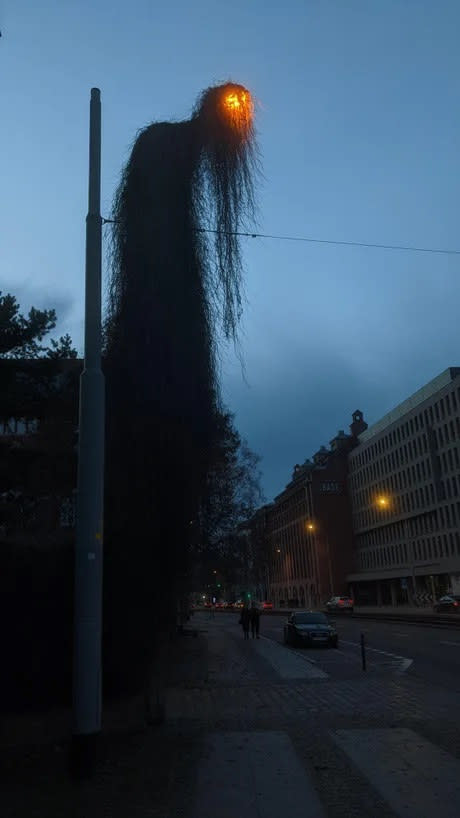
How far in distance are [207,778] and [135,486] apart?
14.6ft

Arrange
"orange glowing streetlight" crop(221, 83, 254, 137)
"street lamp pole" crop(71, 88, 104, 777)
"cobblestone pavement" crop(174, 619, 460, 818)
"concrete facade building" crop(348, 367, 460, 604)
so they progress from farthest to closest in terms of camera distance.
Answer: "concrete facade building" crop(348, 367, 460, 604)
"orange glowing streetlight" crop(221, 83, 254, 137)
"street lamp pole" crop(71, 88, 104, 777)
"cobblestone pavement" crop(174, 619, 460, 818)

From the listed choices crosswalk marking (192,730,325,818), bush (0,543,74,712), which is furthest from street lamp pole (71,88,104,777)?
bush (0,543,74,712)

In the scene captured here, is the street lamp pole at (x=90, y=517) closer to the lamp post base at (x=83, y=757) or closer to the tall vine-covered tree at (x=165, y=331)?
the lamp post base at (x=83, y=757)

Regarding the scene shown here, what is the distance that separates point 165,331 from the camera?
10.4 metres

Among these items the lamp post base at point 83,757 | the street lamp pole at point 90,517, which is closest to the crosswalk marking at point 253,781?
the lamp post base at point 83,757

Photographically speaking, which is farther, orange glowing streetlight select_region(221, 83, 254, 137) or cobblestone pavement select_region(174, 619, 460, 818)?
orange glowing streetlight select_region(221, 83, 254, 137)

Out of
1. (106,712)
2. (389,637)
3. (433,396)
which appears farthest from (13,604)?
(433,396)

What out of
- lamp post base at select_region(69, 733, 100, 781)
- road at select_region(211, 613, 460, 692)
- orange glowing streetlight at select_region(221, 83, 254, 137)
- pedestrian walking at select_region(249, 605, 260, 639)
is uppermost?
orange glowing streetlight at select_region(221, 83, 254, 137)

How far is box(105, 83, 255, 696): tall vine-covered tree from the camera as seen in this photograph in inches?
402

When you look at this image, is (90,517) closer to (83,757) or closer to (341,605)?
(83,757)

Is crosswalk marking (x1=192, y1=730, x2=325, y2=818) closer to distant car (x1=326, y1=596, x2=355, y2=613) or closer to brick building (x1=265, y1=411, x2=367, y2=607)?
distant car (x1=326, y1=596, x2=355, y2=613)

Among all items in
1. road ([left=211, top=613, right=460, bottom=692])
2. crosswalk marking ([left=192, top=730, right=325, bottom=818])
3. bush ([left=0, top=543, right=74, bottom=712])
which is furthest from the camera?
road ([left=211, top=613, right=460, bottom=692])

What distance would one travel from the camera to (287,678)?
1573 cm

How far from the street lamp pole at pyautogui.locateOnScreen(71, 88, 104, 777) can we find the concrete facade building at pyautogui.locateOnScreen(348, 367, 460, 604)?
6376cm
